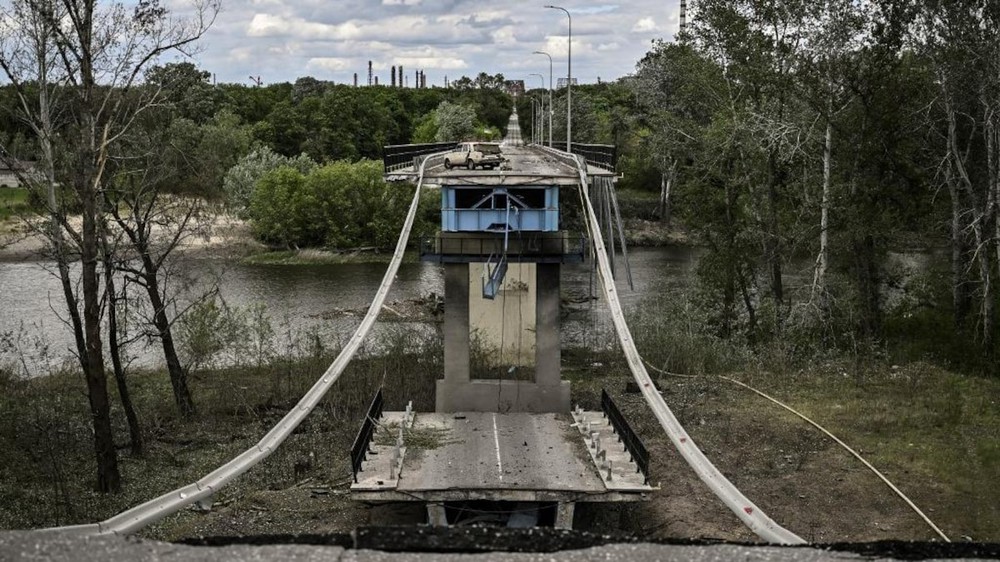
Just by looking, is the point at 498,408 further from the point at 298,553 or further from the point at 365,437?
the point at 298,553

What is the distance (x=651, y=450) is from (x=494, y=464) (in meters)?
4.58

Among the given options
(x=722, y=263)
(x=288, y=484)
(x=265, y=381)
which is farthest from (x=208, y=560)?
(x=722, y=263)

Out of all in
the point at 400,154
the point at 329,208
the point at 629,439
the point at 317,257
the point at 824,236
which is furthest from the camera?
the point at 329,208

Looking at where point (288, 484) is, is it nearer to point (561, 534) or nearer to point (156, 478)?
point (156, 478)

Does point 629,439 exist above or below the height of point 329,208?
below

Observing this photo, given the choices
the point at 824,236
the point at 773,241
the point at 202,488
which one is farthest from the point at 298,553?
the point at 773,241

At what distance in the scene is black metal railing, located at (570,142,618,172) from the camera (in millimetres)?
27250

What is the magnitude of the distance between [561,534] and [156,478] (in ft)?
64.6

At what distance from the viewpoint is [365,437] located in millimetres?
19203

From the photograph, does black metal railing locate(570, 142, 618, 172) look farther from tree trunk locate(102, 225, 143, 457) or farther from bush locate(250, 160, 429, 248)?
bush locate(250, 160, 429, 248)

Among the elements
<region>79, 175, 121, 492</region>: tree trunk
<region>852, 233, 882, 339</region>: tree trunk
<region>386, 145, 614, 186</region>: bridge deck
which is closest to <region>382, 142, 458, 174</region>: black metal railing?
<region>386, 145, 614, 186</region>: bridge deck

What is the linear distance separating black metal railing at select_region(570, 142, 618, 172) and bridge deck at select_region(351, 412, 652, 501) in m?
7.42

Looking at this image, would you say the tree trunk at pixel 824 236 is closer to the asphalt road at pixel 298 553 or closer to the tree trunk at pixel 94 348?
the tree trunk at pixel 94 348

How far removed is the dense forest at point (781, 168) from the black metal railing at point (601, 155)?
544cm
